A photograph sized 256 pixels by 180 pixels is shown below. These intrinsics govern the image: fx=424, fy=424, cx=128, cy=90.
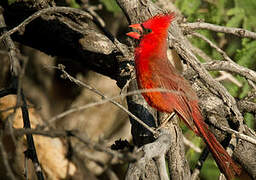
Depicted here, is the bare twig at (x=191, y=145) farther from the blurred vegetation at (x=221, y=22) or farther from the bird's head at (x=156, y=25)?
the bird's head at (x=156, y=25)

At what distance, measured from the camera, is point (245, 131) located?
9.58 ft

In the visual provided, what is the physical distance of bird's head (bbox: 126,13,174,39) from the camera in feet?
10.1

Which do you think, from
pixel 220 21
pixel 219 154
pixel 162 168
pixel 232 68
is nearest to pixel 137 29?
pixel 232 68

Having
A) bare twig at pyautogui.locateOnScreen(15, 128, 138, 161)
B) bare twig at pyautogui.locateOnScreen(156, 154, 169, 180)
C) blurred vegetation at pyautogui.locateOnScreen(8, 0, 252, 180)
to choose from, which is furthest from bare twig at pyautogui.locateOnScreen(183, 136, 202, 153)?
bare twig at pyautogui.locateOnScreen(15, 128, 138, 161)

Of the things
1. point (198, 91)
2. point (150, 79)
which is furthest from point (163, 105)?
point (198, 91)

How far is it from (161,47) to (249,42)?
1458 mm

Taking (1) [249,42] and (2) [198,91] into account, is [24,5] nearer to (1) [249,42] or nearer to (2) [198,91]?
(2) [198,91]

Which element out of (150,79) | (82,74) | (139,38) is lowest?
(82,74)

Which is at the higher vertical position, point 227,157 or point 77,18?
point 77,18

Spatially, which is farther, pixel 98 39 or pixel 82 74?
pixel 82 74

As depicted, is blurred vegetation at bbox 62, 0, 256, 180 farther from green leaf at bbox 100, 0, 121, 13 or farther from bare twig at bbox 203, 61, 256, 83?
bare twig at bbox 203, 61, 256, 83

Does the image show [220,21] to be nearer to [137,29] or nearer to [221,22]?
[221,22]

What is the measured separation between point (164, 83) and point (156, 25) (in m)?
0.44

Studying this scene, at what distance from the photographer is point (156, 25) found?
3100 millimetres
